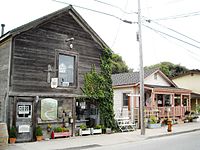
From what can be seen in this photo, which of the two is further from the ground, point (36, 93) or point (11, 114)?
point (36, 93)

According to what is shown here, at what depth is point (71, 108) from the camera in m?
16.1

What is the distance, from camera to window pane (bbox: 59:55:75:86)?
15.9 m

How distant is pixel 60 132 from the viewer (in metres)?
15.1

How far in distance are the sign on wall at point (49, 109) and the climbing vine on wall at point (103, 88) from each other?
237 centimetres

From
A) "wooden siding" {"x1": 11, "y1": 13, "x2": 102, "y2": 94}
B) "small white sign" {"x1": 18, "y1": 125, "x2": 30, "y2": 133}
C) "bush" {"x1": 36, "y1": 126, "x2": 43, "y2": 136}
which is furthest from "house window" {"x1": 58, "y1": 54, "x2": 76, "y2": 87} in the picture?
"small white sign" {"x1": 18, "y1": 125, "x2": 30, "y2": 133}

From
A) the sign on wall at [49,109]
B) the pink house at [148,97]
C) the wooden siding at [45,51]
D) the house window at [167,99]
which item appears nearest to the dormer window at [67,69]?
the wooden siding at [45,51]

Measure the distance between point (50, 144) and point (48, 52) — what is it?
5163 mm

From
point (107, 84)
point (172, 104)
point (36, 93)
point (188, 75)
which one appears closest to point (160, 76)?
point (172, 104)

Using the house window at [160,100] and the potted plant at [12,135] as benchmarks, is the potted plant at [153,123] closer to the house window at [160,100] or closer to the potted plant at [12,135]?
the house window at [160,100]

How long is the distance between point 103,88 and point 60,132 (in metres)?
4.21

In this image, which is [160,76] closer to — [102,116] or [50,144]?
[102,116]

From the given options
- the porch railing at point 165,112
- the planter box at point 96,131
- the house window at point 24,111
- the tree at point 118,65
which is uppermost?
the tree at point 118,65

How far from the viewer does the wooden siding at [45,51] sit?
14.0m

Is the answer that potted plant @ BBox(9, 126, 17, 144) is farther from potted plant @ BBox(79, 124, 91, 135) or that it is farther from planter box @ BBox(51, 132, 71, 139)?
potted plant @ BBox(79, 124, 91, 135)
